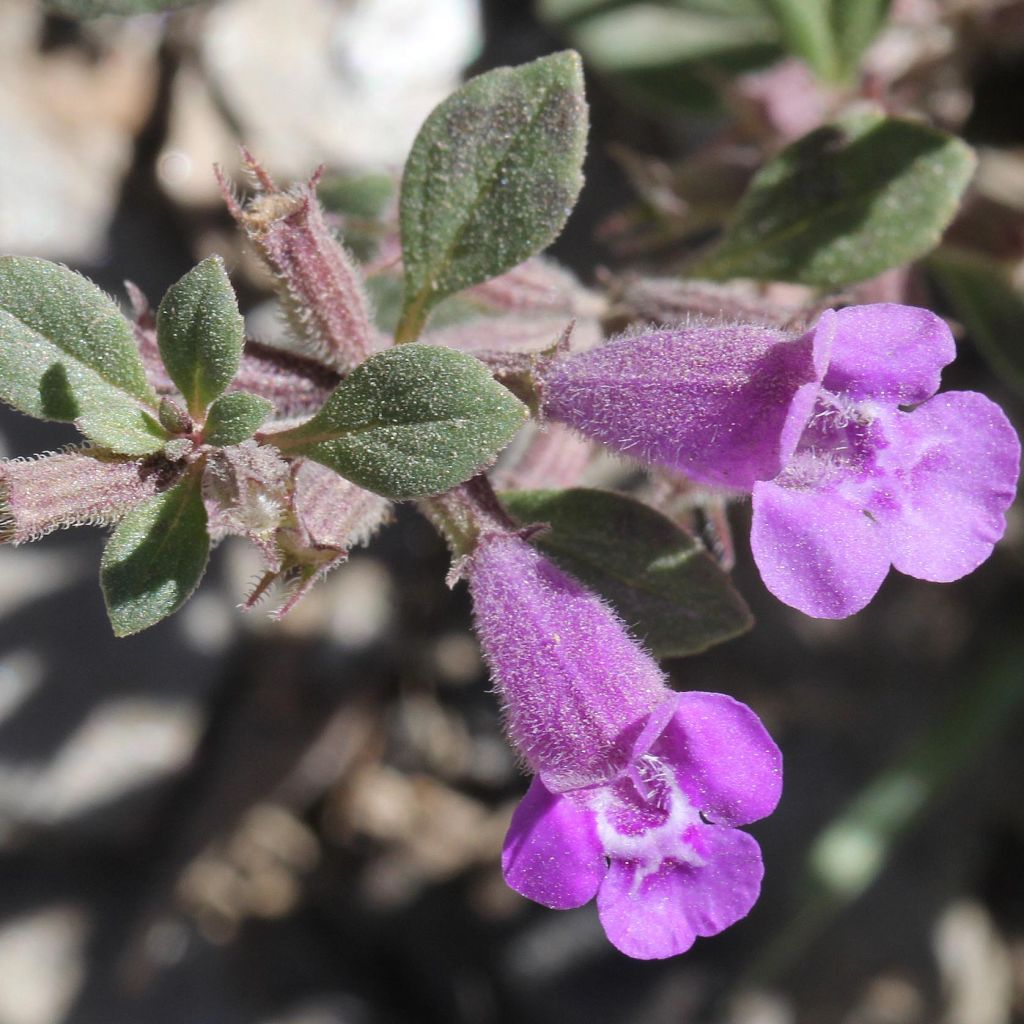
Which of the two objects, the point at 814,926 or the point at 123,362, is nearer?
the point at 123,362

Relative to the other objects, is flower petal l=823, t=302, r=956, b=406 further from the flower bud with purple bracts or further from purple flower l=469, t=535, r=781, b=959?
the flower bud with purple bracts

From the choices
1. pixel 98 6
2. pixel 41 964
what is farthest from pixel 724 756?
pixel 41 964

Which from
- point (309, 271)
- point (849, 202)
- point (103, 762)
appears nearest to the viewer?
point (309, 271)

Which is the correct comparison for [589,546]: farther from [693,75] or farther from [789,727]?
[789,727]

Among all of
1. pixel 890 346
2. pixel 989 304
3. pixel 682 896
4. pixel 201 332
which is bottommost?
pixel 989 304

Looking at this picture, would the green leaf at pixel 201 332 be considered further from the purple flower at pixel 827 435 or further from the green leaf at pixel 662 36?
the green leaf at pixel 662 36

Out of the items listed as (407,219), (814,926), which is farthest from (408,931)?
(407,219)

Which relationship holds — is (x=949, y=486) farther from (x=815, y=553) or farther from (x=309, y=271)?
(x=309, y=271)
